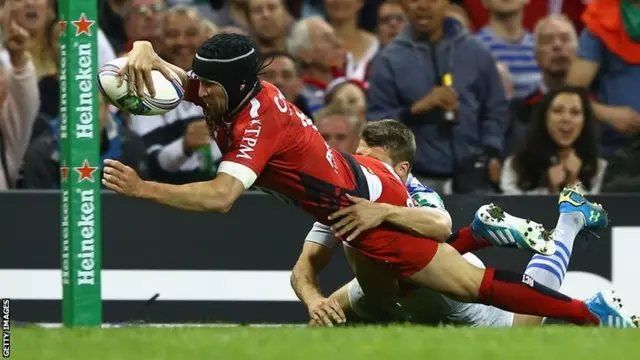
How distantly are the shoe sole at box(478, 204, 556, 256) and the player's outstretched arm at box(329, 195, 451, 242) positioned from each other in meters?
0.43

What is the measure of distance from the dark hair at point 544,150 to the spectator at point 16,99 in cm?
385

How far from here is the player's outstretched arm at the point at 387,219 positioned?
827 cm

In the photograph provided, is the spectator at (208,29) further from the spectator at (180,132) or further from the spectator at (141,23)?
the spectator at (141,23)

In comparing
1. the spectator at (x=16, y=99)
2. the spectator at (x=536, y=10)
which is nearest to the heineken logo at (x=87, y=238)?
the spectator at (x=16, y=99)

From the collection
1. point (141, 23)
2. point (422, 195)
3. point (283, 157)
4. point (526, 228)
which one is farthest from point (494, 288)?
point (141, 23)

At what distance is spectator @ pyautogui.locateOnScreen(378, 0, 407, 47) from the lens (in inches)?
508

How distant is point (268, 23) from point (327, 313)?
471cm

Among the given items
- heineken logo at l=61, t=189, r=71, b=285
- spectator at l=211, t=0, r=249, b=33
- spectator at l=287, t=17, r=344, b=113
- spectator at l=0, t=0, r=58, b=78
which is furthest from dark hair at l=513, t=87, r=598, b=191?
heineken logo at l=61, t=189, r=71, b=285

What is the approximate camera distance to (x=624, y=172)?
1094 cm

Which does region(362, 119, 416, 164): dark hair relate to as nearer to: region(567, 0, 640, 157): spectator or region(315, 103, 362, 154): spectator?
region(315, 103, 362, 154): spectator

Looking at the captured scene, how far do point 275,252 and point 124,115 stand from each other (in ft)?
6.56

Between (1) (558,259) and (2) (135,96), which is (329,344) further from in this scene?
(1) (558,259)

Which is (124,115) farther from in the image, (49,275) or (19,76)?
(49,275)

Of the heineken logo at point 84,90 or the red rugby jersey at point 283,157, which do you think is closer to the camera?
the red rugby jersey at point 283,157
